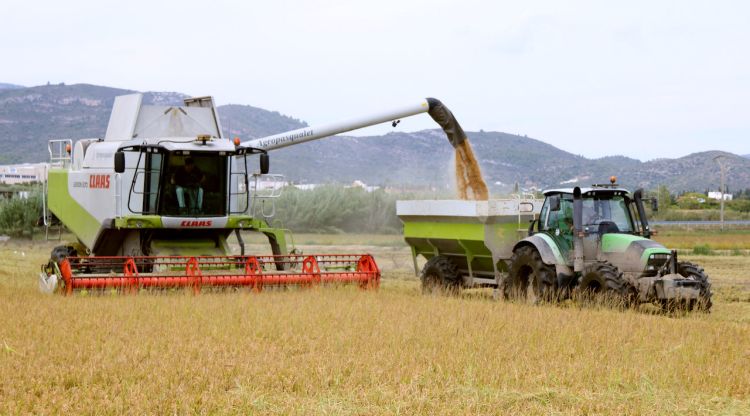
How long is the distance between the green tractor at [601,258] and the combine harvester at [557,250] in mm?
12

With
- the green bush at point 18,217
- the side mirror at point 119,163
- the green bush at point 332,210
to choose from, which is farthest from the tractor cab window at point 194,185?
the green bush at point 332,210

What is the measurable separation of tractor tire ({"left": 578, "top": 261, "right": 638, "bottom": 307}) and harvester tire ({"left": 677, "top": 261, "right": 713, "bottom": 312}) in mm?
689

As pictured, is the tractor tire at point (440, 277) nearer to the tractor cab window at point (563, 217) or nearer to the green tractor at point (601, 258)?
the green tractor at point (601, 258)

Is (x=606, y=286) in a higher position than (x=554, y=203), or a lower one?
lower

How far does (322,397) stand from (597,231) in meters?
6.92

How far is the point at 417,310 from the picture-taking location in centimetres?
1117

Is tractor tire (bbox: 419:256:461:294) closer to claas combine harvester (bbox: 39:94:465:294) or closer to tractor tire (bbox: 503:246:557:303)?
claas combine harvester (bbox: 39:94:465:294)

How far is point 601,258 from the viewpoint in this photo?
12.4m

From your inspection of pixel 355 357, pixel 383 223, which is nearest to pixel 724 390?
pixel 355 357

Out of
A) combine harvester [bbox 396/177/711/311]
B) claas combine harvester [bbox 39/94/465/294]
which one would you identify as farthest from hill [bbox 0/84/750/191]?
combine harvester [bbox 396/177/711/311]

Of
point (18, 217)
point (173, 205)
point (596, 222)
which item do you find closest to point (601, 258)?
point (596, 222)

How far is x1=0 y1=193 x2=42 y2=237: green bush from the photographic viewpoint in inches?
1303

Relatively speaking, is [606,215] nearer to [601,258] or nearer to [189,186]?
[601,258]

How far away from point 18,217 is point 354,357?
91.8 ft
